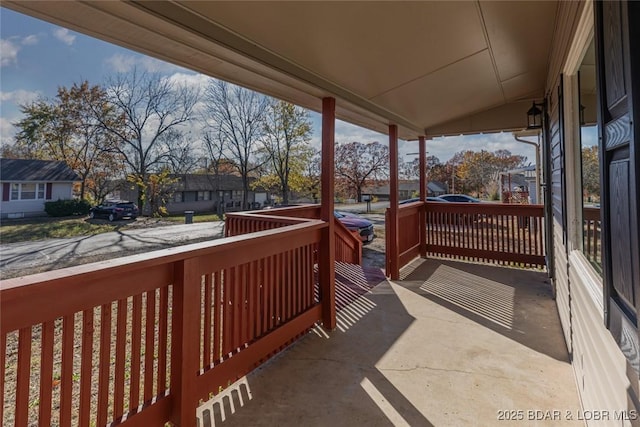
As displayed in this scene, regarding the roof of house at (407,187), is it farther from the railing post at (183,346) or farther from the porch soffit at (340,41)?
the railing post at (183,346)

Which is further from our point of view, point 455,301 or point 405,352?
point 455,301

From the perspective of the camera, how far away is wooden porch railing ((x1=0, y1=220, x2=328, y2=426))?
1156 millimetres

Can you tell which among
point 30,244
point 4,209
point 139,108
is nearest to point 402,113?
point 30,244

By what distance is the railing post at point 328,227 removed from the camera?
2.91 meters

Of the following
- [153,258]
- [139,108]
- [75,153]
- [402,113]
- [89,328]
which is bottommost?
[89,328]

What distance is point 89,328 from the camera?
4.30 feet

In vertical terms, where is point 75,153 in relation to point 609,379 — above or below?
above

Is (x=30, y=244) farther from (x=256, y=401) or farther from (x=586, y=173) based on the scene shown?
(x=586, y=173)

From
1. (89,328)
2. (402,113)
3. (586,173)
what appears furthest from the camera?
(402,113)

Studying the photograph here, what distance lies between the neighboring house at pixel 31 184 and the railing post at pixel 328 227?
10.4 metres

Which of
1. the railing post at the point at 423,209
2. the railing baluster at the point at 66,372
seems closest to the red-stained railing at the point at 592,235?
the railing baluster at the point at 66,372

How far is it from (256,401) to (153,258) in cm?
116

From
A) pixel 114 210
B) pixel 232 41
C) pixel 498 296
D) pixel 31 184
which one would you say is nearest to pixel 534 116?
pixel 498 296

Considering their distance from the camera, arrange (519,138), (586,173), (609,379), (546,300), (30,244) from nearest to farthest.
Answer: (609,379), (586,173), (546,300), (519,138), (30,244)
